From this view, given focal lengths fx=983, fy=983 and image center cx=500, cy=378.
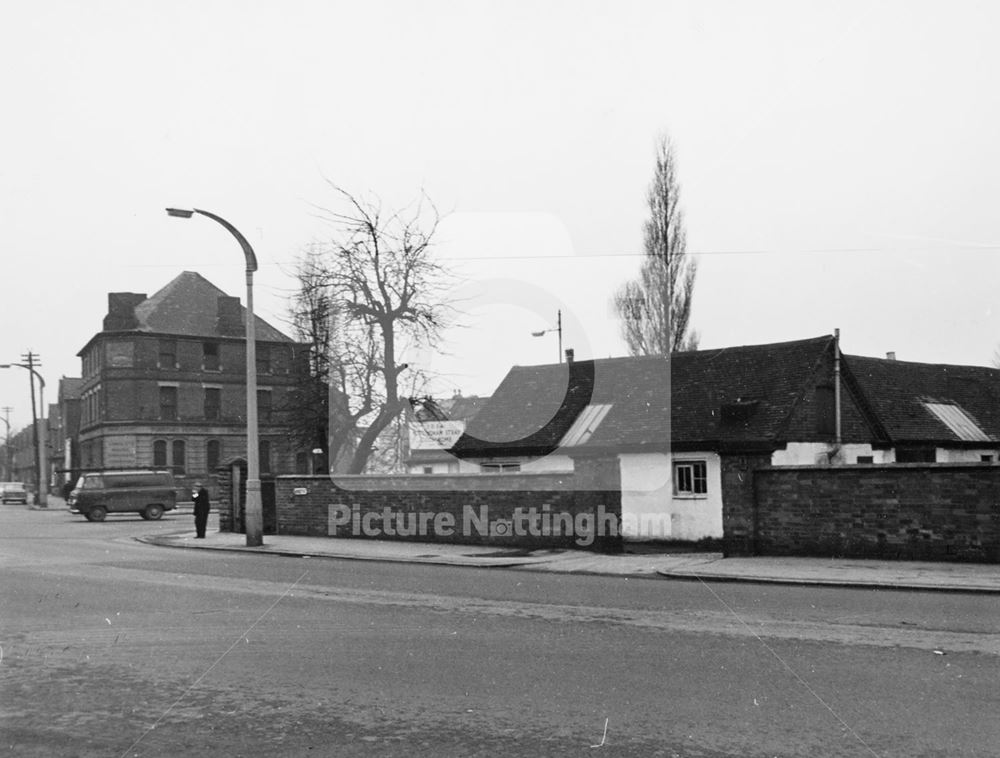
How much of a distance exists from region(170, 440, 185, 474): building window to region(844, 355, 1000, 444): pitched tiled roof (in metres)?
47.1

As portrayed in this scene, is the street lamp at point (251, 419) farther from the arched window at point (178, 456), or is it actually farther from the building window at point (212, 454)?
the building window at point (212, 454)

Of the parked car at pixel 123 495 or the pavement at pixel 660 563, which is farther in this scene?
the parked car at pixel 123 495

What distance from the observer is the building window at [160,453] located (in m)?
65.9

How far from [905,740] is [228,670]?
5.22 meters

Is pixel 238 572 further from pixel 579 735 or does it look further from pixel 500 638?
pixel 579 735

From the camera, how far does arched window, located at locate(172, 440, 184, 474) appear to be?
66625mm

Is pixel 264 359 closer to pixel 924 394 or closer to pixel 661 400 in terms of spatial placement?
pixel 661 400

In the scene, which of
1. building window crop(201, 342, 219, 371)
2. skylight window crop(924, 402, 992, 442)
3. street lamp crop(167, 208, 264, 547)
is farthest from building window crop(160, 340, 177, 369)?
skylight window crop(924, 402, 992, 442)

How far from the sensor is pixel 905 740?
5.89 m

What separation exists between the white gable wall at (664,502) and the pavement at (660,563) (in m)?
1.01

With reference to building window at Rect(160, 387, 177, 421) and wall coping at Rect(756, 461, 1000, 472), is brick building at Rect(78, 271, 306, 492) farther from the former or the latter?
wall coping at Rect(756, 461, 1000, 472)

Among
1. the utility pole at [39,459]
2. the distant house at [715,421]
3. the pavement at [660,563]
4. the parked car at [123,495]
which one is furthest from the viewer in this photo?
the utility pole at [39,459]

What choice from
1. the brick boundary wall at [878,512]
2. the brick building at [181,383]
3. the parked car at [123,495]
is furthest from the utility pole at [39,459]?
the brick boundary wall at [878,512]

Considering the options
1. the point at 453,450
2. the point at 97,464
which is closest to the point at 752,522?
the point at 453,450
